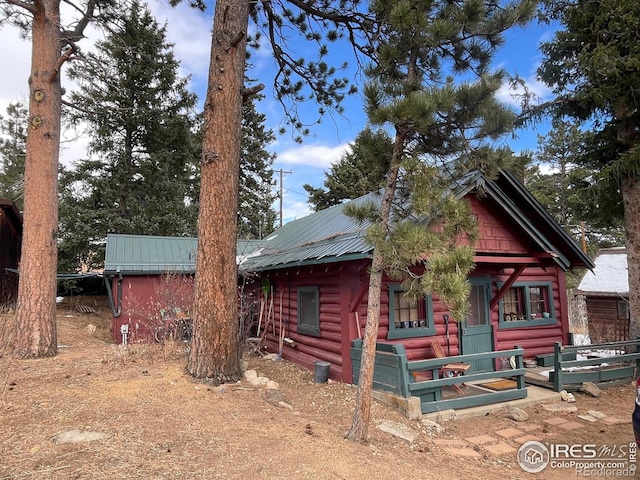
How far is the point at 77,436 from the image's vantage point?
399 cm

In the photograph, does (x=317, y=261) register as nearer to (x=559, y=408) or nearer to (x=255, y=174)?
(x=559, y=408)

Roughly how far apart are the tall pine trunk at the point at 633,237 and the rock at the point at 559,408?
4.30 meters

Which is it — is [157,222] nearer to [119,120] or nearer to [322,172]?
[119,120]

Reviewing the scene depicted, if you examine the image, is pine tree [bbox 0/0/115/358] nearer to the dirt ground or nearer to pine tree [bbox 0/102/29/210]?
the dirt ground

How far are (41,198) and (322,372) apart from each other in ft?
21.5

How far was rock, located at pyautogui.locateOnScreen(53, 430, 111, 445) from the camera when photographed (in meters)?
3.87

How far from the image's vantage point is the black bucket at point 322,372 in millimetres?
8000

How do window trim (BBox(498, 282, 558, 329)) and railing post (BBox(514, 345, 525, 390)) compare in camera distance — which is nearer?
railing post (BBox(514, 345, 525, 390))

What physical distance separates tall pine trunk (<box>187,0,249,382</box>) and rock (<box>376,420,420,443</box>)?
249cm

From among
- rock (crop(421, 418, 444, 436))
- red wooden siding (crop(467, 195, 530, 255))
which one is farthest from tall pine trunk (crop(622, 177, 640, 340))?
rock (crop(421, 418, 444, 436))

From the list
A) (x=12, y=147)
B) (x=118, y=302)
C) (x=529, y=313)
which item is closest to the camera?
(x=529, y=313)

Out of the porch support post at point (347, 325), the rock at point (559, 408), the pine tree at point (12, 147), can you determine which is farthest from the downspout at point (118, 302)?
the pine tree at point (12, 147)

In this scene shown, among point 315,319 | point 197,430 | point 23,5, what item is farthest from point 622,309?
point 23,5

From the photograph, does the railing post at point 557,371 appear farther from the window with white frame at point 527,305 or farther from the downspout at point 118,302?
the downspout at point 118,302
